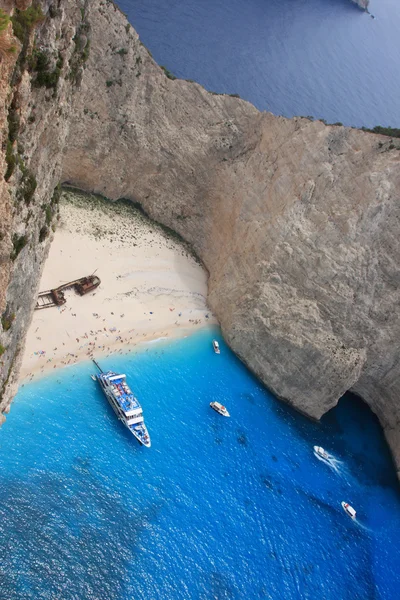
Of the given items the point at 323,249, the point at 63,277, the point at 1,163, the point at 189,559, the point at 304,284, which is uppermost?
the point at 1,163

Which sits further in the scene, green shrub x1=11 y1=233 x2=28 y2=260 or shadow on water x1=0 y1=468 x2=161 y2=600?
shadow on water x1=0 y1=468 x2=161 y2=600

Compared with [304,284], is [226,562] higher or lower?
lower

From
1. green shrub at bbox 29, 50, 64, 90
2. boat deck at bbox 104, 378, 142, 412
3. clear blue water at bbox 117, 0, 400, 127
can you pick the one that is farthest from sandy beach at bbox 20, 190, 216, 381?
green shrub at bbox 29, 50, 64, 90

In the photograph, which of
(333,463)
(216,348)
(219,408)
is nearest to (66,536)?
(219,408)

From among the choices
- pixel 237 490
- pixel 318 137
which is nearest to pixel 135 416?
pixel 237 490

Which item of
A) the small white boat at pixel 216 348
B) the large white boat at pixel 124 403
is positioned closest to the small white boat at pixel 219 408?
the small white boat at pixel 216 348

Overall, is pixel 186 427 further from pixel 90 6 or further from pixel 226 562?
pixel 90 6

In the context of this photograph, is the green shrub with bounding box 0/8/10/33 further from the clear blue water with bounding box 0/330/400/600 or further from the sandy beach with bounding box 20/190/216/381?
the sandy beach with bounding box 20/190/216/381
